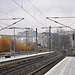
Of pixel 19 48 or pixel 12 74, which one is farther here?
pixel 19 48

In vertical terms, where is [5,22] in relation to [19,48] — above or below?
above

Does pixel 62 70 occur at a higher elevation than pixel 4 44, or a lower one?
lower

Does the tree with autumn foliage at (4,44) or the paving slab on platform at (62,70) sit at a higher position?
the tree with autumn foliage at (4,44)

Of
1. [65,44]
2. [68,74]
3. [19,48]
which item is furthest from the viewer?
[65,44]

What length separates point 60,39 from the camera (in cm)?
9719

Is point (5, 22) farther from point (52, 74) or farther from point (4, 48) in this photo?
point (4, 48)

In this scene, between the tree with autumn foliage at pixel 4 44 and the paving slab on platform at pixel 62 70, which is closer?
the paving slab on platform at pixel 62 70

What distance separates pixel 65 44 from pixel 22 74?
80.6 m

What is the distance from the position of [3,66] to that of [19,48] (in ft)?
171

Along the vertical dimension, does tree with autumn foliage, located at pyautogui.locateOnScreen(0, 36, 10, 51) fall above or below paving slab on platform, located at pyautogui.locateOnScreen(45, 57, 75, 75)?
above

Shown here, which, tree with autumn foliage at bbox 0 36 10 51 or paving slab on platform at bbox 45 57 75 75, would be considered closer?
paving slab on platform at bbox 45 57 75 75

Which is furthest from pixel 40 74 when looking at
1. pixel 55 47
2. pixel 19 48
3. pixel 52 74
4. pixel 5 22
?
pixel 55 47

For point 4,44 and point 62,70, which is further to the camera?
point 4,44

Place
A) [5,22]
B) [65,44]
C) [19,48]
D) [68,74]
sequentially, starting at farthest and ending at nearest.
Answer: [65,44] → [19,48] → [5,22] → [68,74]
